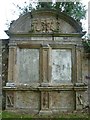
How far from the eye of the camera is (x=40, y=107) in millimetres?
8281

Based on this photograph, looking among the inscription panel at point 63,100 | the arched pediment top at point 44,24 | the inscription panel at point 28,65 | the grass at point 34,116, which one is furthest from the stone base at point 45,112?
the arched pediment top at point 44,24

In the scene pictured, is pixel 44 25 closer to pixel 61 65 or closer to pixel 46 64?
pixel 46 64

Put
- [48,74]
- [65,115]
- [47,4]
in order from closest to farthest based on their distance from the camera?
[65,115]
[48,74]
[47,4]

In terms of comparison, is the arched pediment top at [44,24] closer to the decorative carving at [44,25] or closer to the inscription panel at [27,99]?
the decorative carving at [44,25]

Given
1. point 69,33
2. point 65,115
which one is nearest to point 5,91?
point 65,115

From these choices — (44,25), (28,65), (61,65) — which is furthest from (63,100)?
(44,25)

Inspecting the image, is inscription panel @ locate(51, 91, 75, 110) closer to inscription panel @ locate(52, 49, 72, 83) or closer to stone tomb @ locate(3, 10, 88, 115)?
stone tomb @ locate(3, 10, 88, 115)

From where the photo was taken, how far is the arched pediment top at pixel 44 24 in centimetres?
864

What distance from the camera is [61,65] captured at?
28.4 ft

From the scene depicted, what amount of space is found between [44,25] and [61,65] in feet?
5.16

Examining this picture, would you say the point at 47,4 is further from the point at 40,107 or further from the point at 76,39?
the point at 40,107

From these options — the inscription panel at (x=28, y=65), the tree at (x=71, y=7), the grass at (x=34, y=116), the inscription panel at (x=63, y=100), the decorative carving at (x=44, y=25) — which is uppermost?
the tree at (x=71, y=7)

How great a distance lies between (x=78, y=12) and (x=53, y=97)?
5.99 meters

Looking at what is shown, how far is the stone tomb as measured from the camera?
8328mm
